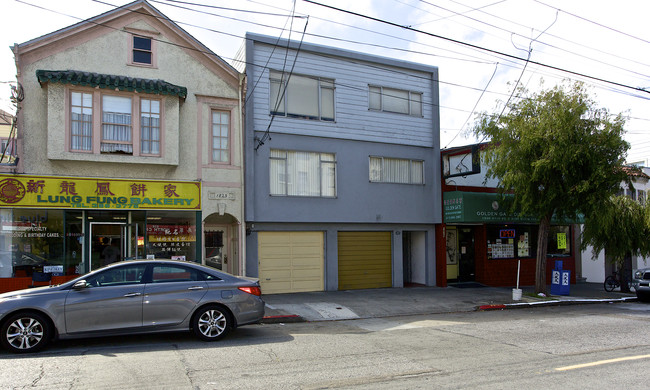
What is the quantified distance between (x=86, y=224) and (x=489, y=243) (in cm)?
1447

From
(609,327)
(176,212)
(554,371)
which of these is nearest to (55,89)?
(176,212)

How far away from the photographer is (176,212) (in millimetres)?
14633

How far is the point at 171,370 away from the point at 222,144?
938 centimetres

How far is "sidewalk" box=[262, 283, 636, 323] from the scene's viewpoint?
12.9 metres

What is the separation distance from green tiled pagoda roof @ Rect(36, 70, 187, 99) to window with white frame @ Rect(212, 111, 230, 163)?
1309 mm

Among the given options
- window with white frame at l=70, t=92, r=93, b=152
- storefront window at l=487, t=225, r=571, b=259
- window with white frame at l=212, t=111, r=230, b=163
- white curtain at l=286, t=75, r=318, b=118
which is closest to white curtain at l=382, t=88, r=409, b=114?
white curtain at l=286, t=75, r=318, b=118

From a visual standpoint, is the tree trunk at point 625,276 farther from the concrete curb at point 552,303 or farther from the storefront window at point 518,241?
the storefront window at point 518,241

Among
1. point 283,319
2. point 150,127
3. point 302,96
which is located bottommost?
point 283,319

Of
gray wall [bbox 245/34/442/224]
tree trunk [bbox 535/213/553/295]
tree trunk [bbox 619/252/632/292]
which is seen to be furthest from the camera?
tree trunk [bbox 619/252/632/292]

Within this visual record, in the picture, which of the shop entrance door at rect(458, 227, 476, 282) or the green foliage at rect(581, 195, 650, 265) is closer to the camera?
the green foliage at rect(581, 195, 650, 265)

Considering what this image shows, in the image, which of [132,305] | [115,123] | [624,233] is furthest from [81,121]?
[624,233]

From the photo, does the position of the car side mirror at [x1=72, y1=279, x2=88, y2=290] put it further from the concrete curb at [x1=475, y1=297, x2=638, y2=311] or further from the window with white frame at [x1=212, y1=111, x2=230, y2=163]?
the concrete curb at [x1=475, y1=297, x2=638, y2=311]

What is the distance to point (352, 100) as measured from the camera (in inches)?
689

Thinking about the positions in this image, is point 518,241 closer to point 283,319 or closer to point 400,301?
point 400,301
